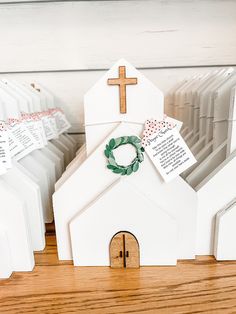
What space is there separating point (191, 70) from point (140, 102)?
0.71 metres

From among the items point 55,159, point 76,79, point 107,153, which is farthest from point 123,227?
point 76,79

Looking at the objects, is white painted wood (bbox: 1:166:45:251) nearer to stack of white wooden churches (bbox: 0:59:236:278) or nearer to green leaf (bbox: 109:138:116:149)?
stack of white wooden churches (bbox: 0:59:236:278)

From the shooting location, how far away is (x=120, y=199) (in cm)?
62

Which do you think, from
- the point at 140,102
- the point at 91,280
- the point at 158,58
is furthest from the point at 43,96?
the point at 91,280

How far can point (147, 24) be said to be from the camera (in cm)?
116

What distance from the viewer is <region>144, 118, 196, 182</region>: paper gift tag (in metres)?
0.61

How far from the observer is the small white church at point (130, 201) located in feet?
1.99

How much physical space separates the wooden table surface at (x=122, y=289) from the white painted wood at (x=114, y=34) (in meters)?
0.82

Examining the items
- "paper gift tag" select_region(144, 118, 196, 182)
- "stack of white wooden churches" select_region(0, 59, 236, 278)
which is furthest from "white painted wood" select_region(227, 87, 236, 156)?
"paper gift tag" select_region(144, 118, 196, 182)

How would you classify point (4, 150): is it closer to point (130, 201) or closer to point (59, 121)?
point (130, 201)

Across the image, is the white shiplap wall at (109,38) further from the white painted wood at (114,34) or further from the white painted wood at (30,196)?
the white painted wood at (30,196)

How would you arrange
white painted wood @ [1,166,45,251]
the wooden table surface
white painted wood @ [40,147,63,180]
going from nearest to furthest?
the wooden table surface < white painted wood @ [1,166,45,251] < white painted wood @ [40,147,63,180]

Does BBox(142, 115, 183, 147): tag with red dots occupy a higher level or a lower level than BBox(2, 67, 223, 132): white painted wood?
lower

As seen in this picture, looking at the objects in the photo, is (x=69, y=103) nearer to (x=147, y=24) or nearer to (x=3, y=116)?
(x=147, y=24)
